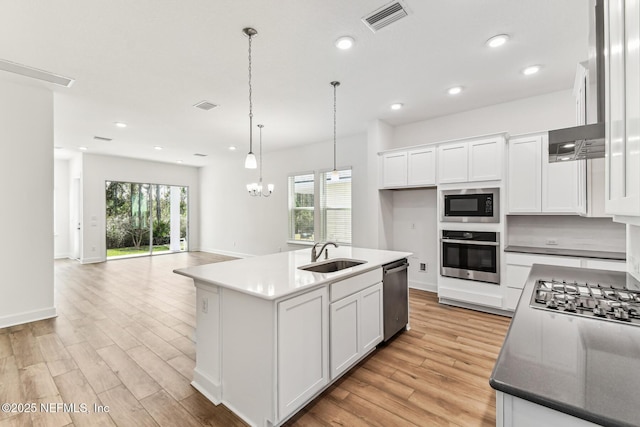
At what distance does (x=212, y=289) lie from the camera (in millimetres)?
2158

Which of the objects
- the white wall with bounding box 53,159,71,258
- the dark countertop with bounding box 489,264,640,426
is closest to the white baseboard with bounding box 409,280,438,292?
the dark countertop with bounding box 489,264,640,426

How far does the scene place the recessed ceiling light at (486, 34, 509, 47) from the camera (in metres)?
2.60

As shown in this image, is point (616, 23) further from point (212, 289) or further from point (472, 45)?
point (212, 289)

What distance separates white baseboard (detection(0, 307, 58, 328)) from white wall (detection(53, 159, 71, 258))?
19.9 ft

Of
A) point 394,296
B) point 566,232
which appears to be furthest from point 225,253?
point 566,232

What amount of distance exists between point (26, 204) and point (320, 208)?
15.4 ft

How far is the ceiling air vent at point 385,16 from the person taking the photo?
2.22 m

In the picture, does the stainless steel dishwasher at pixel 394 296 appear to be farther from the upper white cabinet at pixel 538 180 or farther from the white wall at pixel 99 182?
the white wall at pixel 99 182

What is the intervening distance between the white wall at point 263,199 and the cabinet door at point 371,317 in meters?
2.44

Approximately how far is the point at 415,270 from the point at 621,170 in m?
4.40

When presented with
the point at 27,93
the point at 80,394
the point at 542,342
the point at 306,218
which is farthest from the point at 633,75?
the point at 306,218

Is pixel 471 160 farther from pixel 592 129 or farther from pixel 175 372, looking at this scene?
pixel 175 372

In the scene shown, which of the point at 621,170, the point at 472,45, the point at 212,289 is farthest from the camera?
the point at 472,45

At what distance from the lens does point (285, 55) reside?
9.52 ft
